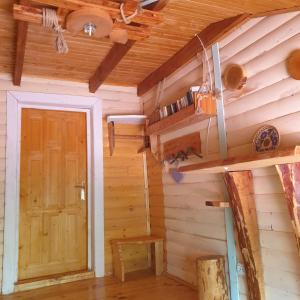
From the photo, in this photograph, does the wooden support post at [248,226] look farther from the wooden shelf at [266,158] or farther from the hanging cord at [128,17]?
the hanging cord at [128,17]

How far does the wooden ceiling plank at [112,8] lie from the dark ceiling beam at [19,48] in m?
0.30

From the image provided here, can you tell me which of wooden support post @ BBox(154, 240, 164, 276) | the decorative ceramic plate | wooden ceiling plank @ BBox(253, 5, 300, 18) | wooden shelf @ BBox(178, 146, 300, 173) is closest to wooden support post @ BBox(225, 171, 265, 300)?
the decorative ceramic plate

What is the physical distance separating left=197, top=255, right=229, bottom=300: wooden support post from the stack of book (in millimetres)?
1285

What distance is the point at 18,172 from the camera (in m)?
3.22

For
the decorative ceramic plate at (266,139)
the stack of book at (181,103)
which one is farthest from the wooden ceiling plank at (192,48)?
the decorative ceramic plate at (266,139)

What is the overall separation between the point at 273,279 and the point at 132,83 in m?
2.66

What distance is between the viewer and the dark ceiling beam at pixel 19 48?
2.26 metres

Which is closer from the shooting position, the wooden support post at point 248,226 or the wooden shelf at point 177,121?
the wooden support post at point 248,226

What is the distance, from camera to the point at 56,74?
3.41 metres

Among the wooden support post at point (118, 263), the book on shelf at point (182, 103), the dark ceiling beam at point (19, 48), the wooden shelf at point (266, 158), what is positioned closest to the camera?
the wooden shelf at point (266, 158)

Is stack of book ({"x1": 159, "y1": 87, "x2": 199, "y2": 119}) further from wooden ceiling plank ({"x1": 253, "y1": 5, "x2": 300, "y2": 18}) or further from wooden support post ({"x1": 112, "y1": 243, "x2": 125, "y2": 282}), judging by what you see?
wooden support post ({"x1": 112, "y1": 243, "x2": 125, "y2": 282})

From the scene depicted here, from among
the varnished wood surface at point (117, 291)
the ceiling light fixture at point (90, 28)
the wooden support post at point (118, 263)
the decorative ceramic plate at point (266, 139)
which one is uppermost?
the ceiling light fixture at point (90, 28)

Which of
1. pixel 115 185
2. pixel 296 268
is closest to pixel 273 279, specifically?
pixel 296 268

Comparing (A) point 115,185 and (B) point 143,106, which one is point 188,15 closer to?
(B) point 143,106
